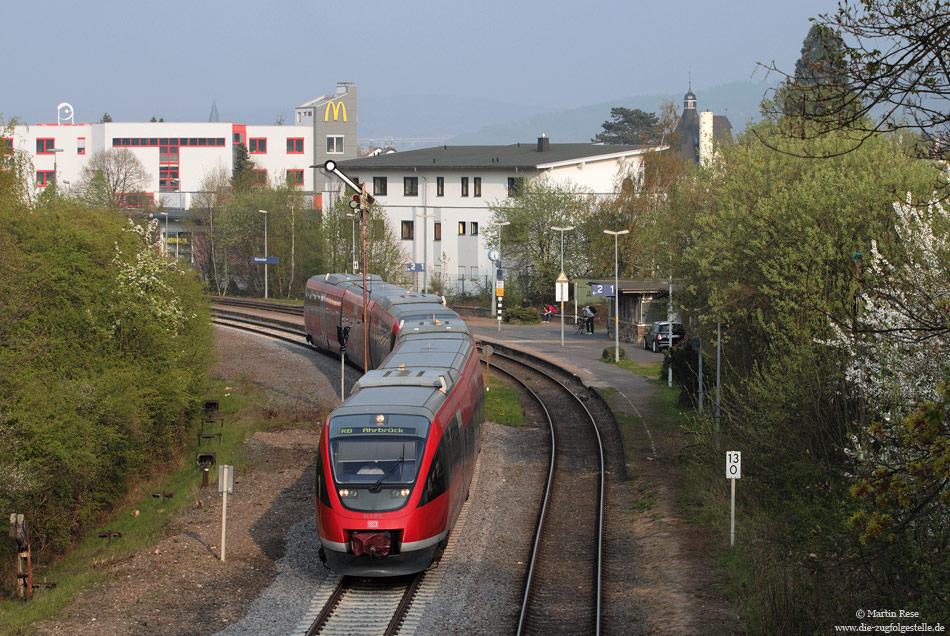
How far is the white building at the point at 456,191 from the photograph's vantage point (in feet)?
235

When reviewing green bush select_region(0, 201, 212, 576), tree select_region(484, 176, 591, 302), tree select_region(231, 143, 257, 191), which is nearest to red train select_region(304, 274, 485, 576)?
green bush select_region(0, 201, 212, 576)

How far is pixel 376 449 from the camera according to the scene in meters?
14.0

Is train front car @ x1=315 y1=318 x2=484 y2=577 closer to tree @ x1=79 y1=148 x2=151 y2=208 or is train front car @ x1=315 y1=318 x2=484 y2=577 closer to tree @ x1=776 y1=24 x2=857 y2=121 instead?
tree @ x1=776 y1=24 x2=857 y2=121

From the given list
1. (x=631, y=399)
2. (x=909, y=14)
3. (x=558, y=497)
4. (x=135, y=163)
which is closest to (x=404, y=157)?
(x=135, y=163)

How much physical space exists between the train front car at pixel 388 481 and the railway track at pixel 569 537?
Answer: 176 centimetres

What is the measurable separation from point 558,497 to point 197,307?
13.8 m

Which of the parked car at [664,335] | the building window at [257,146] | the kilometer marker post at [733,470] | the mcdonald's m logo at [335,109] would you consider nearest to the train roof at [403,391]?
the kilometer marker post at [733,470]

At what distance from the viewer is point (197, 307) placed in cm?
2784

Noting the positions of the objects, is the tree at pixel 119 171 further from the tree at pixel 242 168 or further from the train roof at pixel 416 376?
the train roof at pixel 416 376

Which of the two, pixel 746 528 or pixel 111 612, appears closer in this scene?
pixel 111 612

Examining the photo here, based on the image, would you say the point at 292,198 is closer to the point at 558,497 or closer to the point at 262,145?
the point at 262,145

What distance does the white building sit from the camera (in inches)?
2820

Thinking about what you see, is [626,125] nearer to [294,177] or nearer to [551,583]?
[294,177]

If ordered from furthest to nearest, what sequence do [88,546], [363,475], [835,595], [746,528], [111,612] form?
[88,546]
[746,528]
[363,475]
[111,612]
[835,595]
